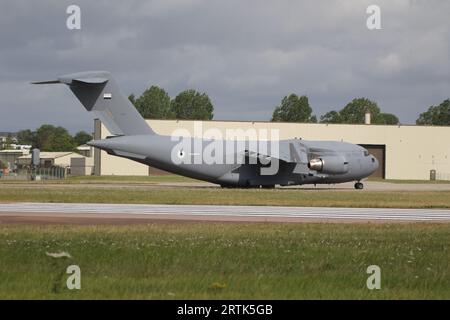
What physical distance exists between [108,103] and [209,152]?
721cm

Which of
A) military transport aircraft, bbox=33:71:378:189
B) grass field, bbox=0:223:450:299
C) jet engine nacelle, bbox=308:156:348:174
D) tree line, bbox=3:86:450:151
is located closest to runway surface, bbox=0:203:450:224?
grass field, bbox=0:223:450:299

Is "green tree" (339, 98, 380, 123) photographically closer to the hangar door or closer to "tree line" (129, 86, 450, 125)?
"tree line" (129, 86, 450, 125)

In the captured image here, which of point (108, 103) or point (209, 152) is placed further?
point (209, 152)

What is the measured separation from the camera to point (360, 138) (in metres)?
90.6

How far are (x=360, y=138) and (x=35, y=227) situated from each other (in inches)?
2915

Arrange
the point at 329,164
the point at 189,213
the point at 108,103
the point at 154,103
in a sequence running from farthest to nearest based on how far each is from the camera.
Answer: the point at 154,103 < the point at 329,164 < the point at 108,103 < the point at 189,213

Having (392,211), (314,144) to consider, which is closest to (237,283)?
(392,211)

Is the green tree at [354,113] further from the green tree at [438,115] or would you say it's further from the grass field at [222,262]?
the grass field at [222,262]

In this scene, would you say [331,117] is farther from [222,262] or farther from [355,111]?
[222,262]

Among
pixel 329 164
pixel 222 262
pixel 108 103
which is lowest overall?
pixel 222 262

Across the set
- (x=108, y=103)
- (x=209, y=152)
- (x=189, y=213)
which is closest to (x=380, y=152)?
(x=209, y=152)

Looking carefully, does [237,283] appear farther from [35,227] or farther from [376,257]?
[35,227]

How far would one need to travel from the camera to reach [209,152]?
4844 centimetres
